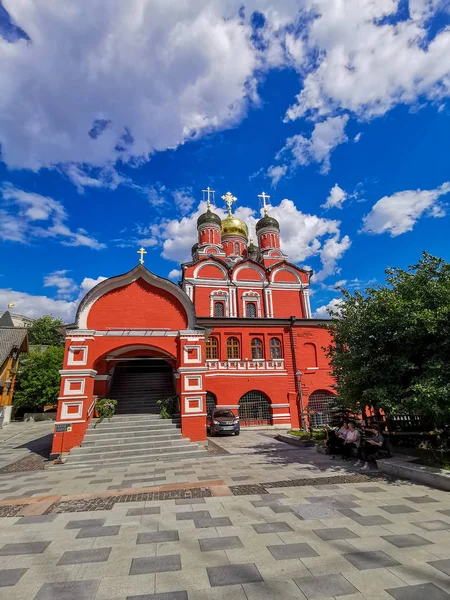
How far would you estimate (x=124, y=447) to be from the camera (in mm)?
11344

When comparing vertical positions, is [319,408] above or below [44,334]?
below

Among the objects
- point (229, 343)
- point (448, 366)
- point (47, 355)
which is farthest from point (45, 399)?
point (448, 366)

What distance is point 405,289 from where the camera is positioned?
8.80 metres

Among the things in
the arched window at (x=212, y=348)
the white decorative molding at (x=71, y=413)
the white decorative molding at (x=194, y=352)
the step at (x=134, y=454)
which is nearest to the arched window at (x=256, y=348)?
the arched window at (x=212, y=348)

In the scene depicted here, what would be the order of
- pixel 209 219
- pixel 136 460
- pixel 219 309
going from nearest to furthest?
pixel 136 460 → pixel 219 309 → pixel 209 219

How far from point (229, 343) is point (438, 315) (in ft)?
50.7

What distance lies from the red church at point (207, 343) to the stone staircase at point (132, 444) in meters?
0.50

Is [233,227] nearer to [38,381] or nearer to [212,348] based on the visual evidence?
[212,348]

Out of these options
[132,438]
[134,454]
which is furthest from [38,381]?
[134,454]

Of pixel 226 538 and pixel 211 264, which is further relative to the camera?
pixel 211 264

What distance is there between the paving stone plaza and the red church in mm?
4503

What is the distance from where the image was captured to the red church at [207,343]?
1262 cm

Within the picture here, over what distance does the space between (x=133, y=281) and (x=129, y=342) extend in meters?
2.77

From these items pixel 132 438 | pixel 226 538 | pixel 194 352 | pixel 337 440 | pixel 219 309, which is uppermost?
pixel 219 309
